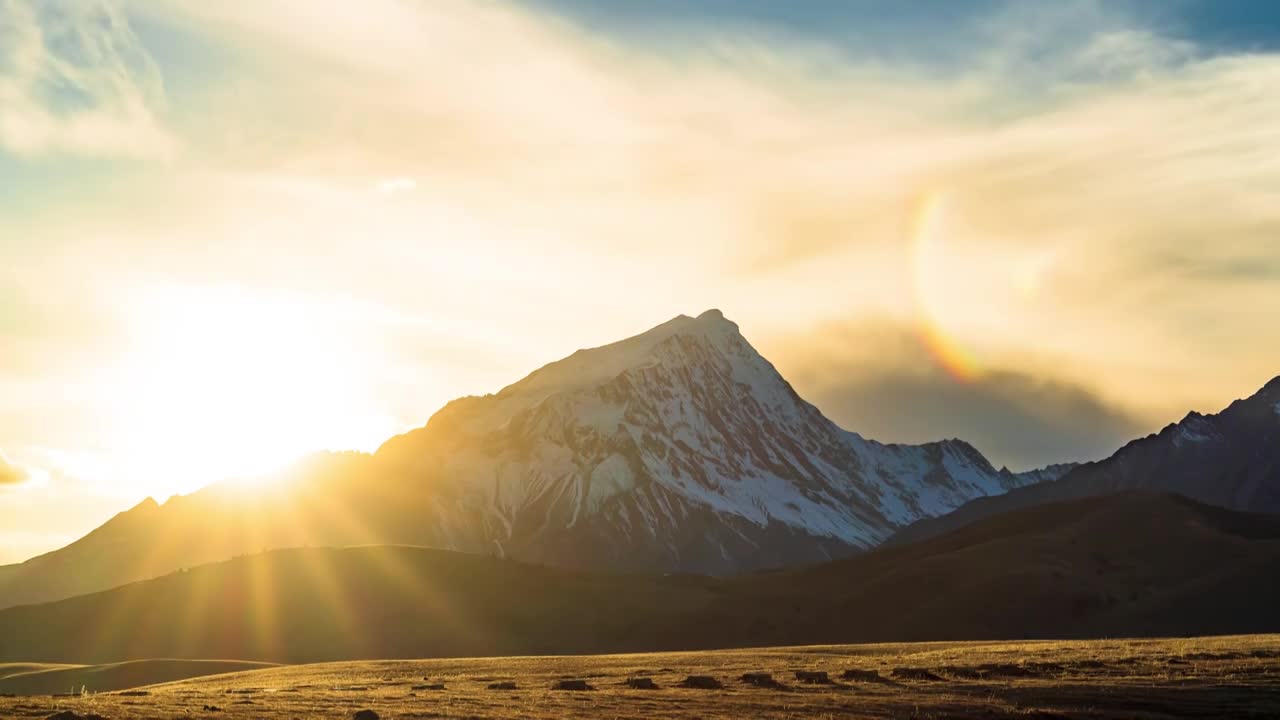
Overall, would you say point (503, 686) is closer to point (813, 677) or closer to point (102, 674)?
point (813, 677)

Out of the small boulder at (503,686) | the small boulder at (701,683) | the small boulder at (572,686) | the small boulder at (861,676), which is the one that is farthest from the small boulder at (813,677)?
the small boulder at (503,686)

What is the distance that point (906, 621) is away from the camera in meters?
200

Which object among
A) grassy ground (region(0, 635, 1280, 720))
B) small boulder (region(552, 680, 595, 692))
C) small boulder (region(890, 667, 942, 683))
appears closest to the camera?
grassy ground (region(0, 635, 1280, 720))

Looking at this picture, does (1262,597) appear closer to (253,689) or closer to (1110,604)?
(1110,604)

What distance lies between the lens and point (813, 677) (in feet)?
242

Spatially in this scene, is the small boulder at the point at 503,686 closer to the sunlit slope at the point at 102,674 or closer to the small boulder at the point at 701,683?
the small boulder at the point at 701,683

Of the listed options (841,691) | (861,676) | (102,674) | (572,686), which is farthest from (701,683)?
(102,674)

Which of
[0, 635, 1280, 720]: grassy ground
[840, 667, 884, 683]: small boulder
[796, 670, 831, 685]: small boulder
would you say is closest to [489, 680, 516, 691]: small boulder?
[0, 635, 1280, 720]: grassy ground

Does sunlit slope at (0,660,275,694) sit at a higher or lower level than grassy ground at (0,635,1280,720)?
higher

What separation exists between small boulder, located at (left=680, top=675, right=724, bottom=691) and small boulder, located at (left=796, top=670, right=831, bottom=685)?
191 inches

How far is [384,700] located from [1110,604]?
145 metres

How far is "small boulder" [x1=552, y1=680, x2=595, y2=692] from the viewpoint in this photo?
241ft

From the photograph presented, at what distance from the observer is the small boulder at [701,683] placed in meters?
71.3

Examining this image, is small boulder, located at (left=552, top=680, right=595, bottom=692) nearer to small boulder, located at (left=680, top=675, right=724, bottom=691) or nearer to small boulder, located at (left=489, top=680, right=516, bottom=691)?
small boulder, located at (left=489, top=680, right=516, bottom=691)
